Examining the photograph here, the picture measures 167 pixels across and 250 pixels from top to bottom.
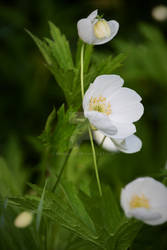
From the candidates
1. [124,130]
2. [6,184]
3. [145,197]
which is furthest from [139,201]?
[6,184]

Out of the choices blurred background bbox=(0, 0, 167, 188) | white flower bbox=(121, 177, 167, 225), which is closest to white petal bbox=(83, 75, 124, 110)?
white flower bbox=(121, 177, 167, 225)

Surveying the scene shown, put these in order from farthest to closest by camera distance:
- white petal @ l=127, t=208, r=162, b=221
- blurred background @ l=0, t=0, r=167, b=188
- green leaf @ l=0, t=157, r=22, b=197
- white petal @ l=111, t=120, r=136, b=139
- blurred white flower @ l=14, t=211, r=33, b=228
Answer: blurred background @ l=0, t=0, r=167, b=188, green leaf @ l=0, t=157, r=22, b=197, blurred white flower @ l=14, t=211, r=33, b=228, white petal @ l=111, t=120, r=136, b=139, white petal @ l=127, t=208, r=162, b=221

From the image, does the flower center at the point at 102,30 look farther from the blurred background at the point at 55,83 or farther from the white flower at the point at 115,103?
the blurred background at the point at 55,83

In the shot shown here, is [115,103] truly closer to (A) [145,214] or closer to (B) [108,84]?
(B) [108,84]

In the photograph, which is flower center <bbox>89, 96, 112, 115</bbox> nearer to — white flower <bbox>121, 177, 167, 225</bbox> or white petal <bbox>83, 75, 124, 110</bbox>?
white petal <bbox>83, 75, 124, 110</bbox>

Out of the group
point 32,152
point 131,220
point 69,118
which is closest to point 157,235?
point 131,220

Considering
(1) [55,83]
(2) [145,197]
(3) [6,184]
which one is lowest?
(1) [55,83]

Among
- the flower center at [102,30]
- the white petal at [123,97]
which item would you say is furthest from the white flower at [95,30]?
the white petal at [123,97]
